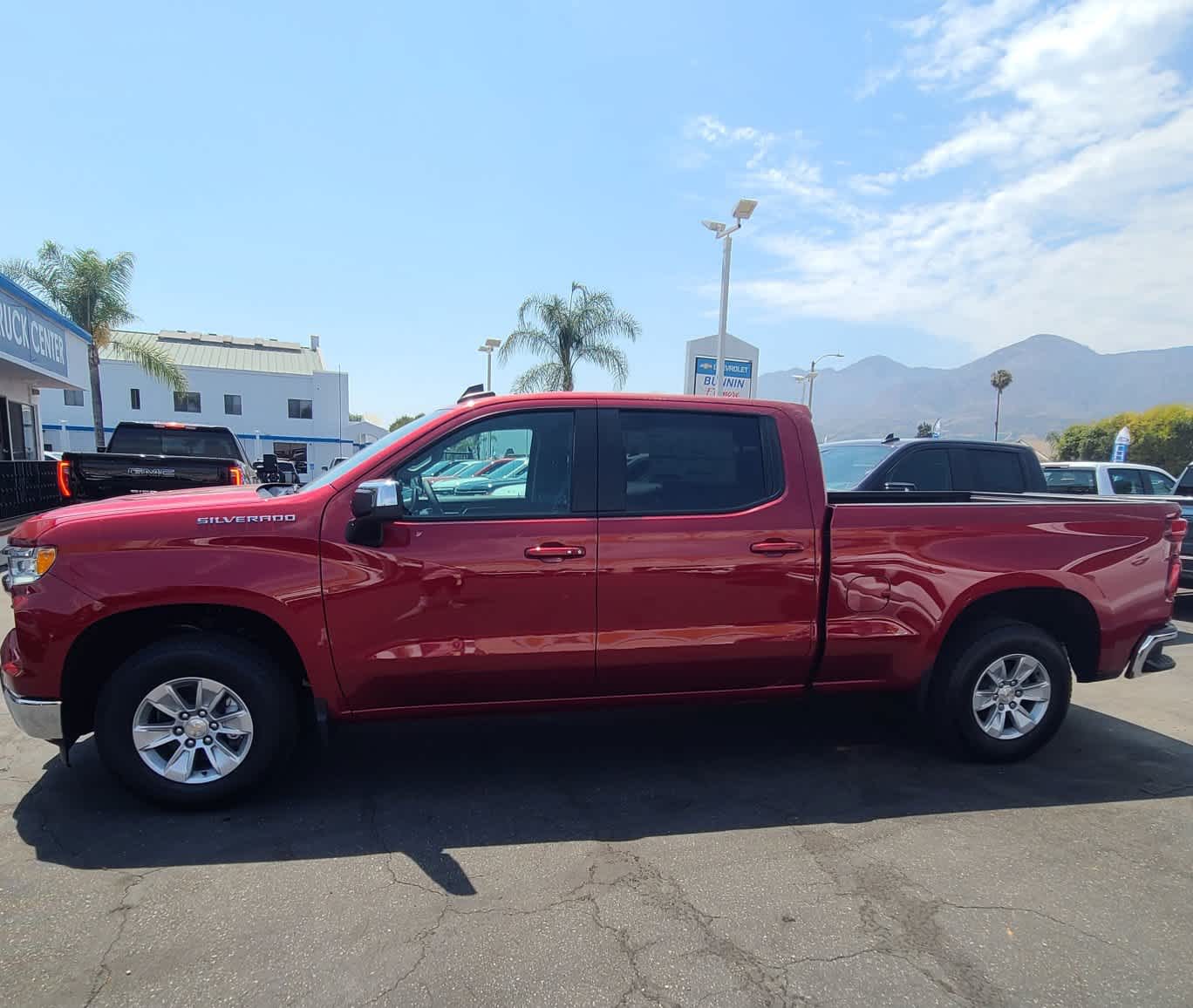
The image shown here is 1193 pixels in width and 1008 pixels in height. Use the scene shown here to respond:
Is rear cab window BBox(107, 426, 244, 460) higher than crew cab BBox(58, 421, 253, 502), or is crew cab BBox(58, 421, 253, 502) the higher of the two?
rear cab window BBox(107, 426, 244, 460)

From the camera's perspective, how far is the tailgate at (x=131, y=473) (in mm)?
7660

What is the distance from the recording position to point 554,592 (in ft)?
11.5

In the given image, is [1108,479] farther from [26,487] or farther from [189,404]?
[189,404]

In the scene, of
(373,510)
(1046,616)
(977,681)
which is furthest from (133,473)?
(1046,616)

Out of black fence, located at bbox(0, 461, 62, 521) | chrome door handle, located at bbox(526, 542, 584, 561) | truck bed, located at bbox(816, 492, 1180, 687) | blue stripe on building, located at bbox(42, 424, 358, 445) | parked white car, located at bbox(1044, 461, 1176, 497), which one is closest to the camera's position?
chrome door handle, located at bbox(526, 542, 584, 561)

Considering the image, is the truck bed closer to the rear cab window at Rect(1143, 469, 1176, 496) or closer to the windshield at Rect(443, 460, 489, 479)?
the windshield at Rect(443, 460, 489, 479)

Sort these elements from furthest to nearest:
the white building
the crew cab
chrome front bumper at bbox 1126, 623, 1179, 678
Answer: the white building → the crew cab → chrome front bumper at bbox 1126, 623, 1179, 678

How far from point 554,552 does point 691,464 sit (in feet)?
2.81

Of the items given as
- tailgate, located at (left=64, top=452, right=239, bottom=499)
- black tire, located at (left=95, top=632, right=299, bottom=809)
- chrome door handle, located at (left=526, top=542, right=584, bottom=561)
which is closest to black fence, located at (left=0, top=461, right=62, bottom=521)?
tailgate, located at (left=64, top=452, right=239, bottom=499)

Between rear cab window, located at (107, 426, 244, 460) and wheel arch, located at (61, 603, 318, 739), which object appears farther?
rear cab window, located at (107, 426, 244, 460)

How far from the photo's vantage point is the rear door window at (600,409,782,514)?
369 cm

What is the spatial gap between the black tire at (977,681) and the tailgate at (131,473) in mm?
7286

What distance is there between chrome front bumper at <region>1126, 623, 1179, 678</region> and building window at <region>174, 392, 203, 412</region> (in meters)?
51.3

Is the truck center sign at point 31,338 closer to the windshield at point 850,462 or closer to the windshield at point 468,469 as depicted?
the windshield at point 468,469
